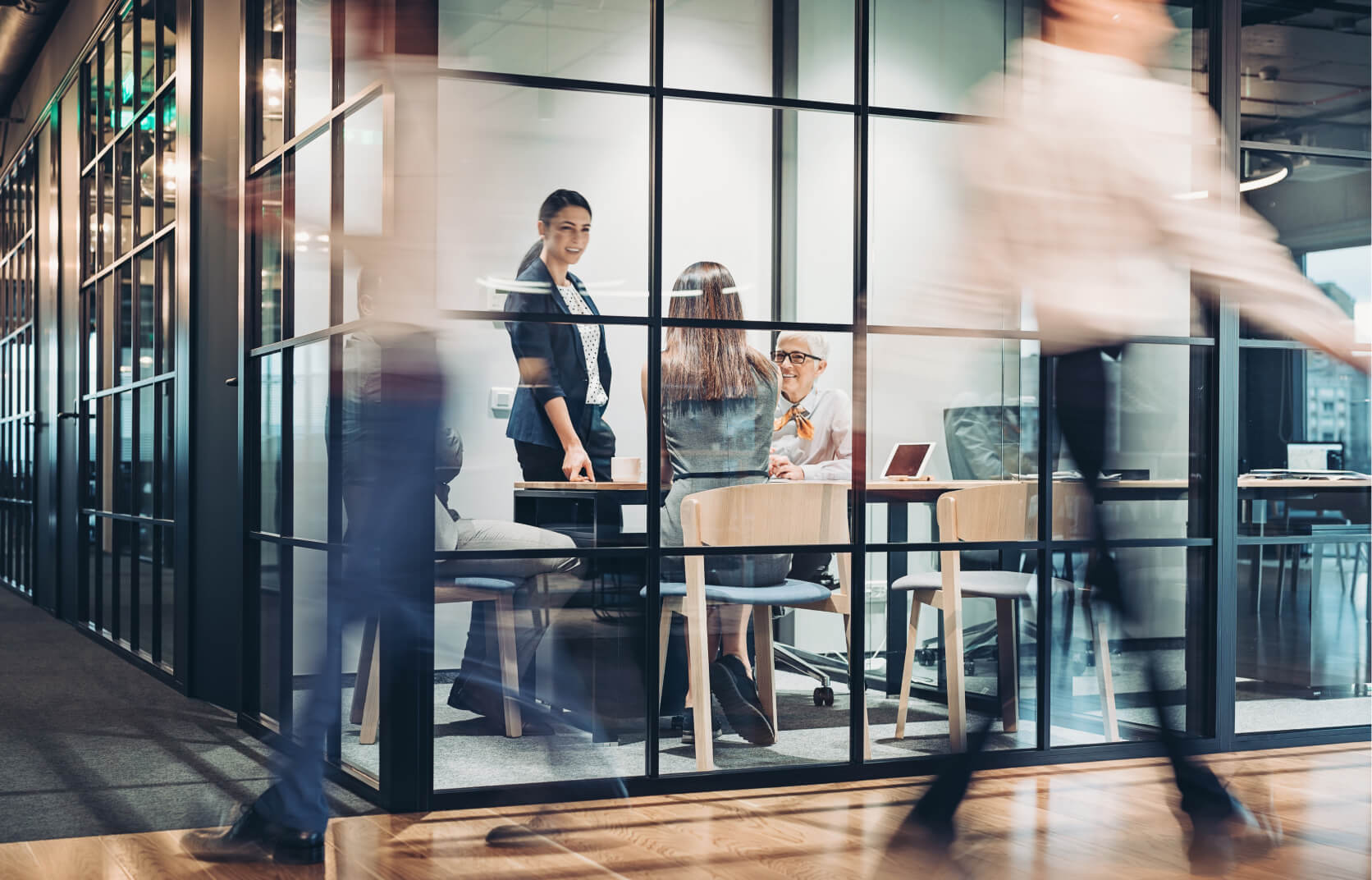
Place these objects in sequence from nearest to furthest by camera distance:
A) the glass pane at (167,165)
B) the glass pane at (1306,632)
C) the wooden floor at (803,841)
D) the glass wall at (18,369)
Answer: the wooden floor at (803,841)
the glass pane at (1306,632)
the glass pane at (167,165)
the glass wall at (18,369)

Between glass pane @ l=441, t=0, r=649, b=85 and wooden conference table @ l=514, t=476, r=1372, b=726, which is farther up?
glass pane @ l=441, t=0, r=649, b=85

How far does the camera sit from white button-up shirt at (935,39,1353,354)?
9.93 ft

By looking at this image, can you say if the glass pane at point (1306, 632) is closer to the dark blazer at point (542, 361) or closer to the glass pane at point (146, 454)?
the dark blazer at point (542, 361)

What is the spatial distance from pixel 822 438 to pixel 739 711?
0.74 m

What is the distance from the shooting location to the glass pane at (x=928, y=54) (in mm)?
3613

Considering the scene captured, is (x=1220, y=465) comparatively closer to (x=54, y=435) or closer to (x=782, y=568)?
(x=782, y=568)

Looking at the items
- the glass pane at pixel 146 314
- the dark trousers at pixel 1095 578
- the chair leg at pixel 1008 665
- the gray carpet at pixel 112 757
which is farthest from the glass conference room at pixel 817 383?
the glass pane at pixel 146 314

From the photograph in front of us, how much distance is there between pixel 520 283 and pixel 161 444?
2547mm

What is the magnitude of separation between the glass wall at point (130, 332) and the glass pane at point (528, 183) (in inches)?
79.8

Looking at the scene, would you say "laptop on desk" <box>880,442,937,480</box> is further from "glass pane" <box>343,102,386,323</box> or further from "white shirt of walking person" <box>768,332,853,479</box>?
"glass pane" <box>343,102,386,323</box>

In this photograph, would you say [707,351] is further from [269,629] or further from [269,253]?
[269,629]

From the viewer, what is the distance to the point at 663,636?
11.0 feet

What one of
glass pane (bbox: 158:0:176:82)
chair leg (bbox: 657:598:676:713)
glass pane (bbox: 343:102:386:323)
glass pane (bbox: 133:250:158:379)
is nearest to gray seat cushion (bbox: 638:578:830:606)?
chair leg (bbox: 657:598:676:713)

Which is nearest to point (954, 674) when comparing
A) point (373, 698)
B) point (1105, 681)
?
point (1105, 681)
